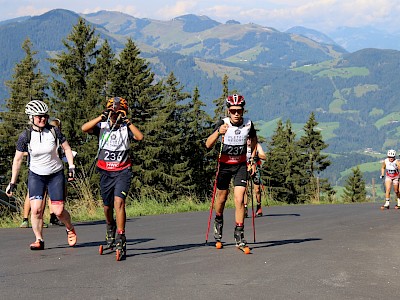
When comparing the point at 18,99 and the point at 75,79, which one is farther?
the point at 18,99

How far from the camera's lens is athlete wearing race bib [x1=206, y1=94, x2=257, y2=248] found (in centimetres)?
829

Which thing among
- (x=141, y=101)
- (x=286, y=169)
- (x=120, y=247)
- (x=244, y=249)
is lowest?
(x=286, y=169)

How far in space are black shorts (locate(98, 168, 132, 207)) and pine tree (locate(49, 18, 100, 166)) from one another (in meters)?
47.8

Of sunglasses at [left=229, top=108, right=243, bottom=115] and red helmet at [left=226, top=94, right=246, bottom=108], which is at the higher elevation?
red helmet at [left=226, top=94, right=246, bottom=108]

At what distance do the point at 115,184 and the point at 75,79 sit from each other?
51.7m

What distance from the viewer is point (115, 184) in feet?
25.9

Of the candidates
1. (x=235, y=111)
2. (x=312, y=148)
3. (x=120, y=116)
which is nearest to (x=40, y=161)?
(x=120, y=116)

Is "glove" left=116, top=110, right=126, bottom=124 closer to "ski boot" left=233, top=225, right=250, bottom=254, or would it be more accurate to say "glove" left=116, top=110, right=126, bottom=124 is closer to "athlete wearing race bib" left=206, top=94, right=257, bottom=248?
"athlete wearing race bib" left=206, top=94, right=257, bottom=248

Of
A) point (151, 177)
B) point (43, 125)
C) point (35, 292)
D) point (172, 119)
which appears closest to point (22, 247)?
point (43, 125)

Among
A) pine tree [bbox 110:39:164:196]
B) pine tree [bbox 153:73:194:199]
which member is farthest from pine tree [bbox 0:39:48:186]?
pine tree [bbox 153:73:194:199]

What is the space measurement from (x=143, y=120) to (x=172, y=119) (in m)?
5.71

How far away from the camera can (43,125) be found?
870 centimetres

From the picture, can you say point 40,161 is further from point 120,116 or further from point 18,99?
point 18,99

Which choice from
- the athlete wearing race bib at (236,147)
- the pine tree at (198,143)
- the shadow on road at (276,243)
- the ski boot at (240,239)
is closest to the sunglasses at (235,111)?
the athlete wearing race bib at (236,147)
